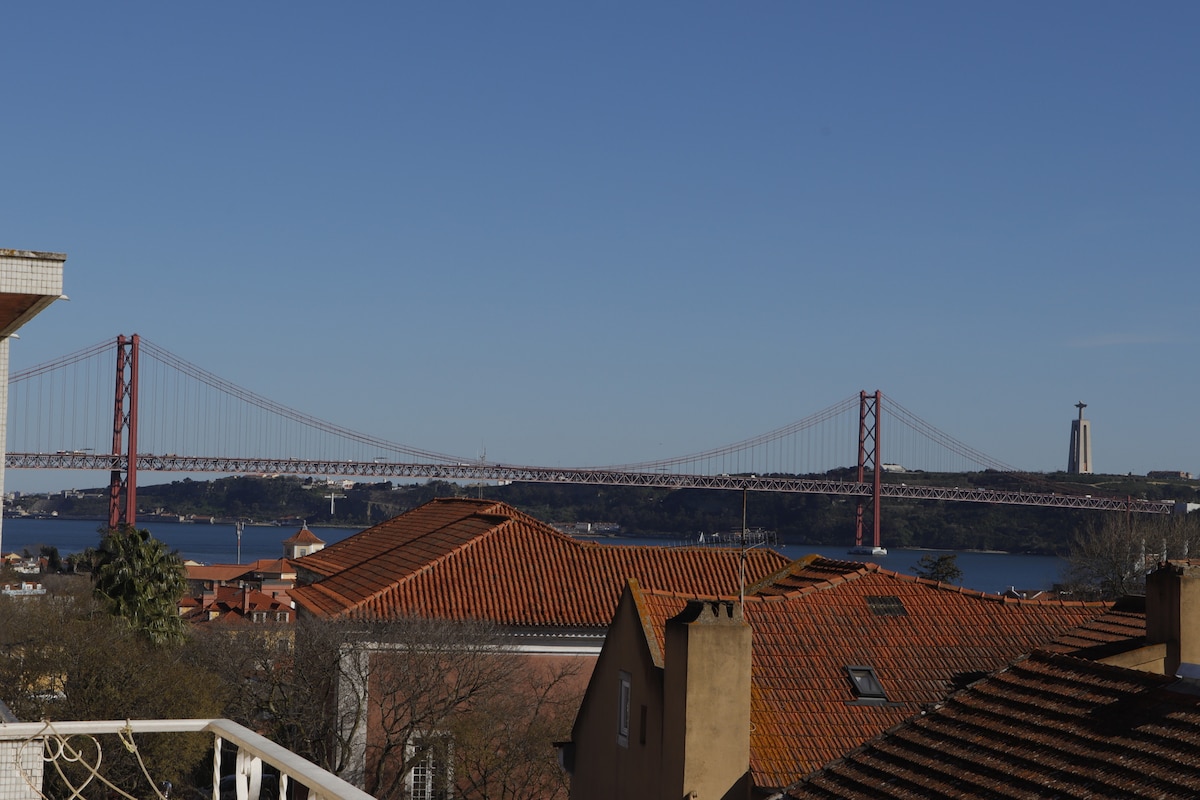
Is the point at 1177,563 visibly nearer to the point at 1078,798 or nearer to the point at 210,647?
the point at 1078,798

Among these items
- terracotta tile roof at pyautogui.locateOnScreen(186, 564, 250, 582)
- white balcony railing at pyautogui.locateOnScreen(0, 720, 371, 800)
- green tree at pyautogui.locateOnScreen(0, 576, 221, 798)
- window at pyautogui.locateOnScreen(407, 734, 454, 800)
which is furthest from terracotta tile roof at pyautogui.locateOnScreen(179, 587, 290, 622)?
white balcony railing at pyautogui.locateOnScreen(0, 720, 371, 800)

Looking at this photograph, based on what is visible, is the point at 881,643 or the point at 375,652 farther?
the point at 375,652

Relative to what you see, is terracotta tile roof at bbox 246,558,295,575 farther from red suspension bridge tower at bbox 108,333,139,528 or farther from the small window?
the small window

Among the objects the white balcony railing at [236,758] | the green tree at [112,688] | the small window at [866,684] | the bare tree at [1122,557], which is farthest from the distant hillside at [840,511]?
the white balcony railing at [236,758]

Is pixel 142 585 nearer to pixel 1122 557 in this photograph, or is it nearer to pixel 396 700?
pixel 396 700

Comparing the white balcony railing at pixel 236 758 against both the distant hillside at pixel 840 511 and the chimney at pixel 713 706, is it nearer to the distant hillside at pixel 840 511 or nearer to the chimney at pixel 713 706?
the chimney at pixel 713 706

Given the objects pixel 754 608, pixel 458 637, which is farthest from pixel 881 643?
pixel 458 637

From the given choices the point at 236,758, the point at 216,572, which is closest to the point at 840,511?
the point at 216,572
